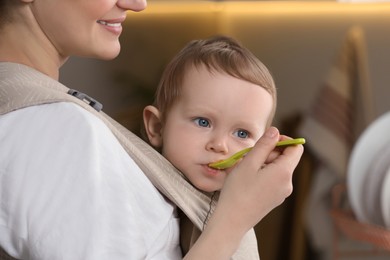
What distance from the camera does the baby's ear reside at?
1234mm

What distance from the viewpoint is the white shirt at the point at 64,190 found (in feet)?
2.87

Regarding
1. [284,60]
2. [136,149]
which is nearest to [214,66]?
[136,149]

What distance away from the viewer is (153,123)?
125 centimetres

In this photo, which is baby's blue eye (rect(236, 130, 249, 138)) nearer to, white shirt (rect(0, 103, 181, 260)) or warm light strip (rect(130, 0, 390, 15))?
white shirt (rect(0, 103, 181, 260))

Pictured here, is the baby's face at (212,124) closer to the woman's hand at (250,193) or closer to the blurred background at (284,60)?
the woman's hand at (250,193)

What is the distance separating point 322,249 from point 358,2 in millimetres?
1171

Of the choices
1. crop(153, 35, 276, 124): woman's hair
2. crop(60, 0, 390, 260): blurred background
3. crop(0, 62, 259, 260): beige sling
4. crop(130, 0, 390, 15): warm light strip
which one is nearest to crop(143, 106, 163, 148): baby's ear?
crop(153, 35, 276, 124): woman's hair

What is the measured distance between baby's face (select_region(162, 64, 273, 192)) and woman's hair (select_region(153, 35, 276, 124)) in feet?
0.04

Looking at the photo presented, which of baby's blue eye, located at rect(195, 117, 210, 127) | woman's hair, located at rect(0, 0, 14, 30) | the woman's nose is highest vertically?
the woman's nose

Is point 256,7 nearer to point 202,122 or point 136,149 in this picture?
point 202,122

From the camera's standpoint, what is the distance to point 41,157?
0.89 m

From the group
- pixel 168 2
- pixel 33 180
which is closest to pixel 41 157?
pixel 33 180

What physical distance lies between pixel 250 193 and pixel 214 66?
0.90 feet

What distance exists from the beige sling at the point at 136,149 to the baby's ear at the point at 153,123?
0.13 m
